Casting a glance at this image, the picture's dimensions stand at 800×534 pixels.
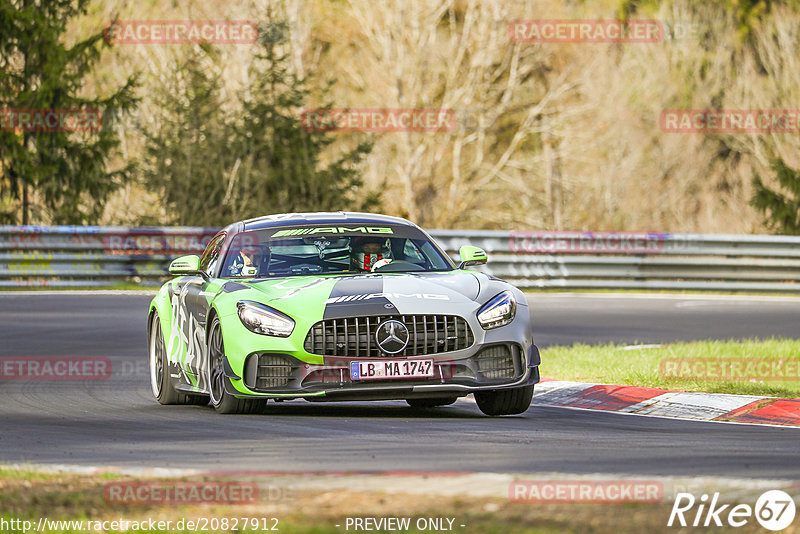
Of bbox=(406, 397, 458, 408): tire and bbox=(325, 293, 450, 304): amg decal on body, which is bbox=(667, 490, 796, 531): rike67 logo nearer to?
bbox=(325, 293, 450, 304): amg decal on body

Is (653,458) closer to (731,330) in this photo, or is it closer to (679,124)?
(731,330)

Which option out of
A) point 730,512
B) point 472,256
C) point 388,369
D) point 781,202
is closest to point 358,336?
point 388,369

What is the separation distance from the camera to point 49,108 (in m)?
31.2

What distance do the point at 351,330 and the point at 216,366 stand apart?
1189mm

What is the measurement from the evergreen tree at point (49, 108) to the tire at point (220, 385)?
67.3 ft

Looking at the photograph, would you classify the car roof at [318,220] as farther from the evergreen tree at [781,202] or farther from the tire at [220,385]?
the evergreen tree at [781,202]

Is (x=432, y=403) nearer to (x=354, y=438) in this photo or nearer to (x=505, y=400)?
(x=505, y=400)

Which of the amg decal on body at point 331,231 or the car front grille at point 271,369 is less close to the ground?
the amg decal on body at point 331,231

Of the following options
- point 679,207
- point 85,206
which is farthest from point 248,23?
point 679,207

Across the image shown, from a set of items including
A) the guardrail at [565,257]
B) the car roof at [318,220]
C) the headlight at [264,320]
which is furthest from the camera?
the guardrail at [565,257]

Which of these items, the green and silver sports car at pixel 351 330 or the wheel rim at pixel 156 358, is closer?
the green and silver sports car at pixel 351 330

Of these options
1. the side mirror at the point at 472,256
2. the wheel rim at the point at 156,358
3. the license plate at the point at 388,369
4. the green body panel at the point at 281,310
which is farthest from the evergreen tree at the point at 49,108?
the license plate at the point at 388,369

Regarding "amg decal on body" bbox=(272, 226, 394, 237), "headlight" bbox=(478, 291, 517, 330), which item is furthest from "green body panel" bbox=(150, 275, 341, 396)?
"headlight" bbox=(478, 291, 517, 330)

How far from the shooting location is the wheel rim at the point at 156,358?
12375 mm
